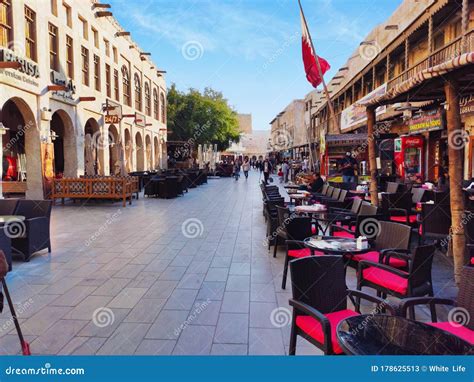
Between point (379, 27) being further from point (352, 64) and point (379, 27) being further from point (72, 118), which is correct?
point (72, 118)

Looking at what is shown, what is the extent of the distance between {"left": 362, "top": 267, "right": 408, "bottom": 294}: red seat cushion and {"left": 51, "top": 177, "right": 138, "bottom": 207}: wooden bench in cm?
1148

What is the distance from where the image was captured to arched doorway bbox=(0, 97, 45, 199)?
47.8 feet

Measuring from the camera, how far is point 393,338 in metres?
2.47

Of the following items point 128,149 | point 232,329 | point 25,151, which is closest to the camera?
point 232,329

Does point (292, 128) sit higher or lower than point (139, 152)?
higher

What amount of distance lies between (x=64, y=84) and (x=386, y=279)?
16533 millimetres

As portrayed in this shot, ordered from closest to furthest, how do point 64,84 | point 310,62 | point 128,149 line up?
point 310,62 → point 64,84 → point 128,149

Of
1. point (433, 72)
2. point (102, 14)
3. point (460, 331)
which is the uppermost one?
point (102, 14)

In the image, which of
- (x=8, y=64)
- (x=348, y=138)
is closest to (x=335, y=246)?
(x=8, y=64)

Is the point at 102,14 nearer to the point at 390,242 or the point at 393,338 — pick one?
the point at 390,242

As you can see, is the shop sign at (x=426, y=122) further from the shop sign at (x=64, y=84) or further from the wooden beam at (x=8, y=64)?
the shop sign at (x=64, y=84)

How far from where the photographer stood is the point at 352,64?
22953 mm

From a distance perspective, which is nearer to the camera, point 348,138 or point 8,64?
point 8,64

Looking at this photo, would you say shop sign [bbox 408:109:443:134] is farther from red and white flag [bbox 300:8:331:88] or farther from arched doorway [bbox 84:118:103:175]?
arched doorway [bbox 84:118:103:175]
